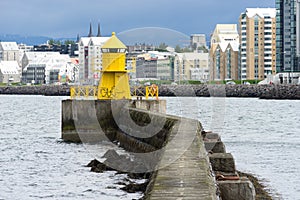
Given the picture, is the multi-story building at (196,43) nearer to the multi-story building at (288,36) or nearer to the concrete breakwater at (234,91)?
the concrete breakwater at (234,91)

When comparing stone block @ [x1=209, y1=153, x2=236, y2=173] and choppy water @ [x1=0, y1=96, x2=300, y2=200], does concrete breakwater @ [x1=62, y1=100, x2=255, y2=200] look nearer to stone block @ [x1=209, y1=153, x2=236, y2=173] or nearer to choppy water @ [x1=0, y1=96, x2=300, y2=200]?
stone block @ [x1=209, y1=153, x2=236, y2=173]

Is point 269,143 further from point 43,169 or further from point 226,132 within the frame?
point 43,169

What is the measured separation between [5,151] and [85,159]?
5.29m

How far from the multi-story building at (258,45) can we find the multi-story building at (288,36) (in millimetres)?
19873

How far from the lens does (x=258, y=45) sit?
157 meters

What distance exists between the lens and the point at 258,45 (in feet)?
514

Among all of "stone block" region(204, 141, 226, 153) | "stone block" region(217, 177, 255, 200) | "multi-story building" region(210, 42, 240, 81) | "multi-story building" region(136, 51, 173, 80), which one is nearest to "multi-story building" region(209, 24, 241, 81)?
"multi-story building" region(210, 42, 240, 81)

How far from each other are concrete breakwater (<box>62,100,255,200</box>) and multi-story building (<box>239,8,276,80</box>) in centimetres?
12752

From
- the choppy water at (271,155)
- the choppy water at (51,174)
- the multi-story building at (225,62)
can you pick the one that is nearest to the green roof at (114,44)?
the choppy water at (51,174)

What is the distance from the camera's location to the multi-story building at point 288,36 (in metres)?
125

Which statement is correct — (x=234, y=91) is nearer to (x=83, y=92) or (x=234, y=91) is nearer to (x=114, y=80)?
(x=83, y=92)

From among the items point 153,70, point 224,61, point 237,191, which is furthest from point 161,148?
point 224,61

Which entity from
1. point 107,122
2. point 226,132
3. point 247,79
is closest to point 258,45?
point 247,79

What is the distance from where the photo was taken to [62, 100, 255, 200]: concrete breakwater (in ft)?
35.3
